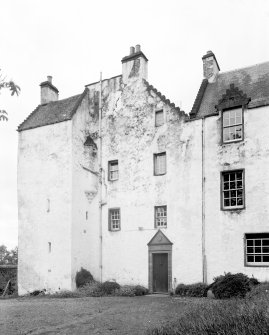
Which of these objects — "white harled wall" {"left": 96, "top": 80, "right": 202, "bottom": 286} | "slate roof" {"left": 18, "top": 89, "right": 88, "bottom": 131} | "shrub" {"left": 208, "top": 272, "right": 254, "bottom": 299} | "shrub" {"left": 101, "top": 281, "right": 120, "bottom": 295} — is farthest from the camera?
"slate roof" {"left": 18, "top": 89, "right": 88, "bottom": 131}

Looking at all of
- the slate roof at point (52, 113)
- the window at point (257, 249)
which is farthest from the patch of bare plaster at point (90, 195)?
the window at point (257, 249)

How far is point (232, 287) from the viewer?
17.6 metres

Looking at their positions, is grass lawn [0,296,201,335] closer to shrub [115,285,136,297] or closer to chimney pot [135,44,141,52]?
shrub [115,285,136,297]

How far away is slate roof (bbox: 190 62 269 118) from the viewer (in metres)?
22.5

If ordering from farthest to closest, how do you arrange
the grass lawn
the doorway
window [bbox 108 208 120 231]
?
window [bbox 108 208 120 231]
the doorway
the grass lawn

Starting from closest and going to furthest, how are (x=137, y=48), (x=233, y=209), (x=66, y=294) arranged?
(x=233, y=209)
(x=66, y=294)
(x=137, y=48)

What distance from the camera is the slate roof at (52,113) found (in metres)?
26.7

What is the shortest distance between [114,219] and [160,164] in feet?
15.1

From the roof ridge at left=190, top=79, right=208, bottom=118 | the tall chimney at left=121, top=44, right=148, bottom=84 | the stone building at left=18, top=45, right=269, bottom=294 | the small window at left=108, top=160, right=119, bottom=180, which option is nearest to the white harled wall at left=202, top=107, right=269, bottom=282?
the stone building at left=18, top=45, right=269, bottom=294

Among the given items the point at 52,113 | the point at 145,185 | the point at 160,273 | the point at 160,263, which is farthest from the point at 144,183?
the point at 52,113

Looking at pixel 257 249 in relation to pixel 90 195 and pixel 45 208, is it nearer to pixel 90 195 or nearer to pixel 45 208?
pixel 90 195

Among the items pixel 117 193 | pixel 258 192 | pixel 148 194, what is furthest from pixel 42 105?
pixel 258 192

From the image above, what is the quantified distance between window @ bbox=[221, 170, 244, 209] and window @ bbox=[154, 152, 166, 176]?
3.90 m

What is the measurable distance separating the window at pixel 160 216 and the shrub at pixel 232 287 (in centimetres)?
642
